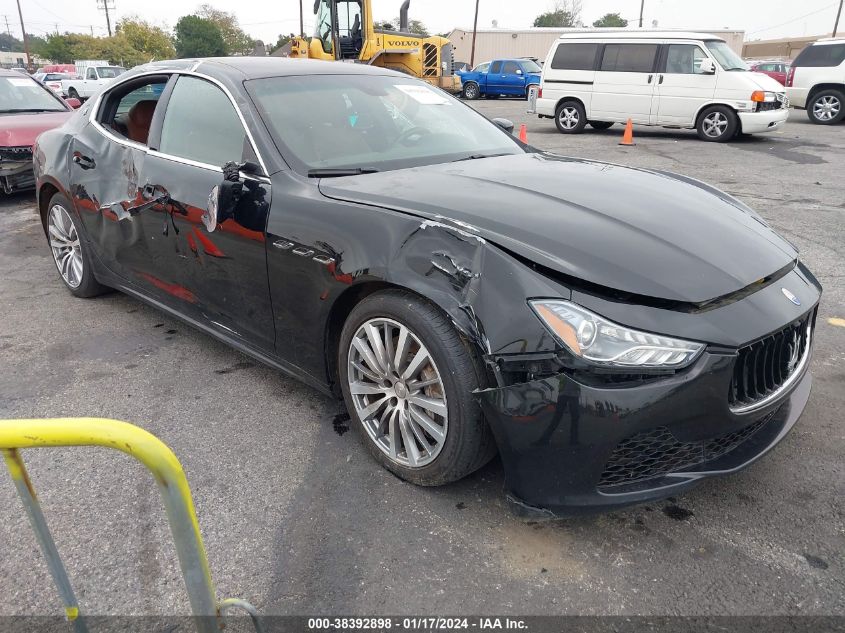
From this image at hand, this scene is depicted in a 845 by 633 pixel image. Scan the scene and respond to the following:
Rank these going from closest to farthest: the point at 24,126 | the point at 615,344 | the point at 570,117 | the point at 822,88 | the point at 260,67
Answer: the point at 615,344, the point at 260,67, the point at 24,126, the point at 570,117, the point at 822,88

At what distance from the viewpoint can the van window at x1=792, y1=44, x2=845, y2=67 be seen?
14.4m

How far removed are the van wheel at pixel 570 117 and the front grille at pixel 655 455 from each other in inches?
500

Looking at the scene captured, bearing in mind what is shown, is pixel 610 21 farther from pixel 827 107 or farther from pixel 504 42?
pixel 827 107

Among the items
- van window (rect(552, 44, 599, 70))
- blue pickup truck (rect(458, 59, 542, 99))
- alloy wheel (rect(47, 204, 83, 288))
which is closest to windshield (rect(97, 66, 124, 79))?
blue pickup truck (rect(458, 59, 542, 99))

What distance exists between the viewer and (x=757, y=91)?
11562 millimetres

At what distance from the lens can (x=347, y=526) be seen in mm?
2324

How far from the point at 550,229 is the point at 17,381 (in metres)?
2.92

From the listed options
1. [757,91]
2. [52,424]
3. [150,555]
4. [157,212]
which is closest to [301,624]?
[150,555]

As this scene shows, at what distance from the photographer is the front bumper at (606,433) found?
193 centimetres

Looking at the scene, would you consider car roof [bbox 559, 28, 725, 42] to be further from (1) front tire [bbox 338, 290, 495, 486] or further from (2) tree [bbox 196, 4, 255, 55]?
(2) tree [bbox 196, 4, 255, 55]

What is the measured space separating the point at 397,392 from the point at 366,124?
1479 mm

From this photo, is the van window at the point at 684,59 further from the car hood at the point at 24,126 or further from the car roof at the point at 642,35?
the car hood at the point at 24,126

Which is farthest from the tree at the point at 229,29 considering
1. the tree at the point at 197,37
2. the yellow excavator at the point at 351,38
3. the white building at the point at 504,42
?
the yellow excavator at the point at 351,38

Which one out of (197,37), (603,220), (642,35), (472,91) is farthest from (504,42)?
(603,220)
